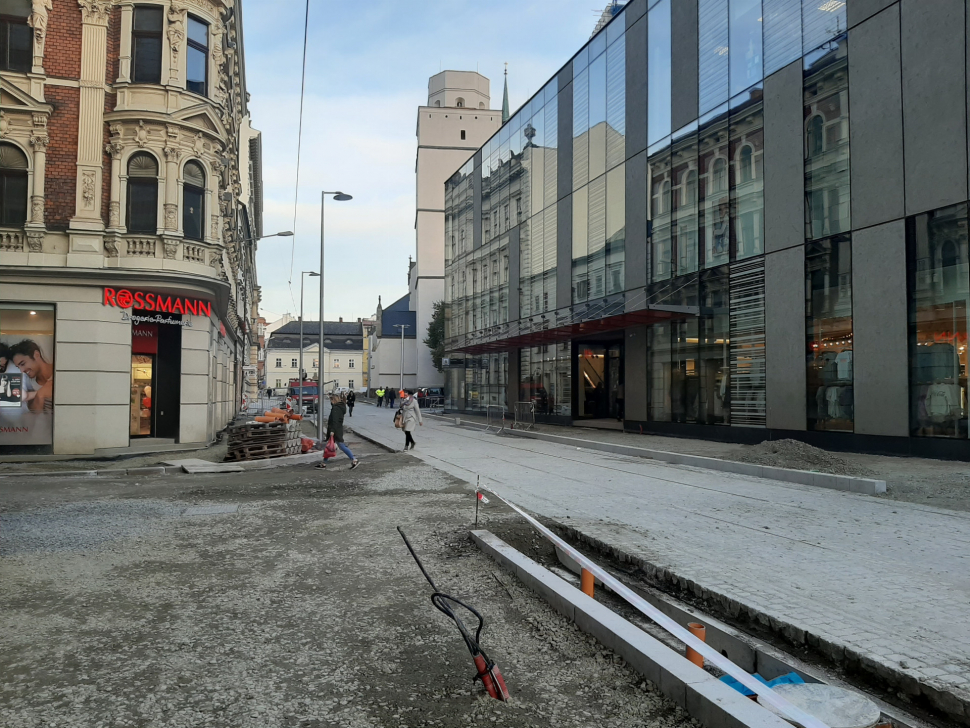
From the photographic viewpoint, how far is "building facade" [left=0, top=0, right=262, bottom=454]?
1730cm

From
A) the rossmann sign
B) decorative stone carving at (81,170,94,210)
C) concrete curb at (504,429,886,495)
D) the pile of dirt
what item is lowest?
concrete curb at (504,429,886,495)

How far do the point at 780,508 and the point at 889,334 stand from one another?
8.17m

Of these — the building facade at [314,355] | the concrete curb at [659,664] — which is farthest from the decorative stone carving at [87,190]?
the building facade at [314,355]

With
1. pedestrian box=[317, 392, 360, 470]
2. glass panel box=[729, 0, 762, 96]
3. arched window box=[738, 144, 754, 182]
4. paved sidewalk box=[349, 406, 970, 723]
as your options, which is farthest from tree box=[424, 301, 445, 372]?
paved sidewalk box=[349, 406, 970, 723]

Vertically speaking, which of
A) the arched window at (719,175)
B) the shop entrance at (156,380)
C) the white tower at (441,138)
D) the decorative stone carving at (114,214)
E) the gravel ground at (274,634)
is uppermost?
the white tower at (441,138)

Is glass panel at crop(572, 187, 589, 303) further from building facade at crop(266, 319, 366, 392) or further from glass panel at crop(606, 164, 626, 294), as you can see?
building facade at crop(266, 319, 366, 392)

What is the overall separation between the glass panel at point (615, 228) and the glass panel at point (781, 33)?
7202 mm

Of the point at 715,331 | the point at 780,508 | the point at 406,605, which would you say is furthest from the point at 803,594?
the point at 715,331

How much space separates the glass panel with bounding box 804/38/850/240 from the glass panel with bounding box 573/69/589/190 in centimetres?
1178

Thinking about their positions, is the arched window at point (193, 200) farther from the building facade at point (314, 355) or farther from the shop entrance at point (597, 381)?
the building facade at point (314, 355)

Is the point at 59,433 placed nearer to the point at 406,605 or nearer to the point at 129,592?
the point at 129,592

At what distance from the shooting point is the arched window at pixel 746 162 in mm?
19672

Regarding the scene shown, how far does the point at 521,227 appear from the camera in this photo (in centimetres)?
3544

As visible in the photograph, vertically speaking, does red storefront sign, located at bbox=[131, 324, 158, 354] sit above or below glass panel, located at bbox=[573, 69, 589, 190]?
below
